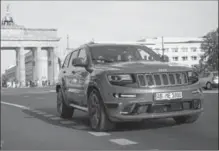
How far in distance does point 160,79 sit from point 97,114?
106 centimetres

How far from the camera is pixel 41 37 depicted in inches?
3912

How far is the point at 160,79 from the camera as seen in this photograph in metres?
3.07

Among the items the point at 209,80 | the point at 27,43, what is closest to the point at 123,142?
the point at 209,80

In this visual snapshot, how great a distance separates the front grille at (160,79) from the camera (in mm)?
3070

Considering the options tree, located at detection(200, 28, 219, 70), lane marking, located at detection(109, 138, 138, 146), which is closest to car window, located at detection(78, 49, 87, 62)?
lane marking, located at detection(109, 138, 138, 146)

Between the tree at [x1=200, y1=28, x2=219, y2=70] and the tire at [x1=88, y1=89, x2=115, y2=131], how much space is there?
218ft

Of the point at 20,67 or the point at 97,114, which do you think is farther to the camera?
the point at 20,67

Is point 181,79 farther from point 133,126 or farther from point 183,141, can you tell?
point 183,141

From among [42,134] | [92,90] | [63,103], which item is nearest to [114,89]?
[92,90]

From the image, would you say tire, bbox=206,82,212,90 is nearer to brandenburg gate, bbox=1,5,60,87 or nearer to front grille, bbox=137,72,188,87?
front grille, bbox=137,72,188,87

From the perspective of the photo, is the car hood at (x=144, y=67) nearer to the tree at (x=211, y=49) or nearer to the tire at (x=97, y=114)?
the tire at (x=97, y=114)

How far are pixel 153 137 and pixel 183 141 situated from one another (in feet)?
1.59

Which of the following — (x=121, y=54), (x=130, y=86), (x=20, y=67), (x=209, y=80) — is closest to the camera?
(x=130, y=86)

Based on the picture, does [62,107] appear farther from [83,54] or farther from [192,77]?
[192,77]
